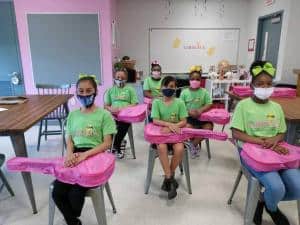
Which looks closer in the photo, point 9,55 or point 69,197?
point 69,197

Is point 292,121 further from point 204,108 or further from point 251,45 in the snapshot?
point 251,45

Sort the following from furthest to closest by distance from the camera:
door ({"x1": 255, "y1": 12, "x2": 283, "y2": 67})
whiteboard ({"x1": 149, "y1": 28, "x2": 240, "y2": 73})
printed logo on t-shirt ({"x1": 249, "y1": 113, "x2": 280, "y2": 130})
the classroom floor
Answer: whiteboard ({"x1": 149, "y1": 28, "x2": 240, "y2": 73})
door ({"x1": 255, "y1": 12, "x2": 283, "y2": 67})
the classroom floor
printed logo on t-shirt ({"x1": 249, "y1": 113, "x2": 280, "y2": 130})

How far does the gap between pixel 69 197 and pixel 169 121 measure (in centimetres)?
108

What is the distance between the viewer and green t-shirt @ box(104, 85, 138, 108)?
299 centimetres

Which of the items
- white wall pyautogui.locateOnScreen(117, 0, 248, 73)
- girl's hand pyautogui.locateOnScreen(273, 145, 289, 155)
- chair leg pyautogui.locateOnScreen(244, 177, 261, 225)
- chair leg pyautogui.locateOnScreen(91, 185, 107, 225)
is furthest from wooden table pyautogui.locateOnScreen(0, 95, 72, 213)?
white wall pyautogui.locateOnScreen(117, 0, 248, 73)

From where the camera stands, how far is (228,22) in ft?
17.2

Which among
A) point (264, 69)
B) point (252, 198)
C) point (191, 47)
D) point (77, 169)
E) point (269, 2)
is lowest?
point (252, 198)

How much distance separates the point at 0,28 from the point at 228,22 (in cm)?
433

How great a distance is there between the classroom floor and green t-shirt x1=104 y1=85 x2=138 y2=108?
0.69 m

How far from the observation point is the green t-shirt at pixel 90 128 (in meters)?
1.78

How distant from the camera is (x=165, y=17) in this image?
5184 millimetres

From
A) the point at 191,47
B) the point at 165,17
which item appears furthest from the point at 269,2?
the point at 165,17

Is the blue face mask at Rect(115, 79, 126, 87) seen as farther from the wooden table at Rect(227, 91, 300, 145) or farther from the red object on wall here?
the red object on wall

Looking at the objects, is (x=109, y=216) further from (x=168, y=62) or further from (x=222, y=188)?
(x=168, y=62)
